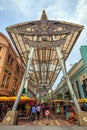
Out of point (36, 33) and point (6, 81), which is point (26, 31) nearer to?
point (36, 33)

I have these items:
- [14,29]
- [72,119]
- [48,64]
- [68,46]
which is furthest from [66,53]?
[72,119]

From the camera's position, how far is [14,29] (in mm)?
14844

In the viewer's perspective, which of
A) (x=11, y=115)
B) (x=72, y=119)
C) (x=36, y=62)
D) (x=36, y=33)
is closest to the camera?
(x=11, y=115)

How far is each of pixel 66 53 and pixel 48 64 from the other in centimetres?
711

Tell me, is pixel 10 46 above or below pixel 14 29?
above

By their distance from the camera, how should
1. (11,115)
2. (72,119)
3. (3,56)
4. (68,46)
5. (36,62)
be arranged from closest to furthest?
1. (11,115)
2. (72,119)
3. (68,46)
4. (3,56)
5. (36,62)

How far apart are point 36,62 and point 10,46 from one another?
6.67 meters

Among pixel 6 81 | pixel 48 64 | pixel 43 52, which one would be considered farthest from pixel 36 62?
pixel 6 81

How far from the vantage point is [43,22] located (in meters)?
15.0

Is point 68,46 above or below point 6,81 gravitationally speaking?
above

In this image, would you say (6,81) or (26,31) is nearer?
(26,31)

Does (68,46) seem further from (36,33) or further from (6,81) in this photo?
(6,81)

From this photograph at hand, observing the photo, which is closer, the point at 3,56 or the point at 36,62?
the point at 3,56

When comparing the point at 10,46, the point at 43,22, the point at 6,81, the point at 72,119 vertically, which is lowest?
the point at 72,119
